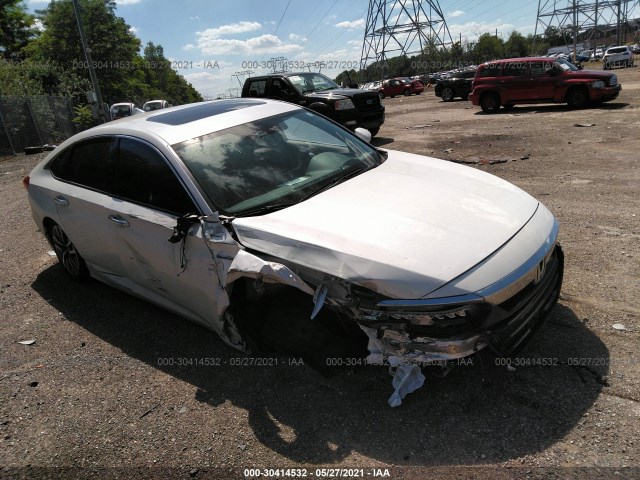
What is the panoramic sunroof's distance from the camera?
3.81 meters

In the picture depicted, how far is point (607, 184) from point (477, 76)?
40.3ft

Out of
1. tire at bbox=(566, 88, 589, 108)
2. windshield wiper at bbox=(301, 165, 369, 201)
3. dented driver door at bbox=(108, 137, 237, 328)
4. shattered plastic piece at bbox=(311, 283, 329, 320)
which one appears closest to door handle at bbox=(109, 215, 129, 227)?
dented driver door at bbox=(108, 137, 237, 328)

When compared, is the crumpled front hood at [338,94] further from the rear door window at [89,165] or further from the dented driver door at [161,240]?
the dented driver door at [161,240]

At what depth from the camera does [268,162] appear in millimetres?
3467

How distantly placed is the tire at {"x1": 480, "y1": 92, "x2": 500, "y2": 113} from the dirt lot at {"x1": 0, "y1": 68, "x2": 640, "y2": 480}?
13.9 meters

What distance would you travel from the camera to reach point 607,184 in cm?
666

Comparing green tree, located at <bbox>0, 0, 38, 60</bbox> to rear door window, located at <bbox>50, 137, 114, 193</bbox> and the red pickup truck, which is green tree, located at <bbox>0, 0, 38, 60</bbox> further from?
rear door window, located at <bbox>50, 137, 114, 193</bbox>

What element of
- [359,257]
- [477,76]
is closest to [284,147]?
[359,257]

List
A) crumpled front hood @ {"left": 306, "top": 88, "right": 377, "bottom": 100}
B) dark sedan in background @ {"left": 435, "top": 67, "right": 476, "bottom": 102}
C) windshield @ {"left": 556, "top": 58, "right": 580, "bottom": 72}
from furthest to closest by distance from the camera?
1. dark sedan in background @ {"left": 435, "top": 67, "right": 476, "bottom": 102}
2. windshield @ {"left": 556, "top": 58, "right": 580, "bottom": 72}
3. crumpled front hood @ {"left": 306, "top": 88, "right": 377, "bottom": 100}

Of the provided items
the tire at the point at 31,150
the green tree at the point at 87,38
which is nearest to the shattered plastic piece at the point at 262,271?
the tire at the point at 31,150

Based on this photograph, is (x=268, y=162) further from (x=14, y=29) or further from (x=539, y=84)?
(x=14, y=29)

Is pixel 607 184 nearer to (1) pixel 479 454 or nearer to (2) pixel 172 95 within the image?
(1) pixel 479 454

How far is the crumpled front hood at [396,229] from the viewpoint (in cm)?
242

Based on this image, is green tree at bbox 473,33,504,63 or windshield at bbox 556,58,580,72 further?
green tree at bbox 473,33,504,63
